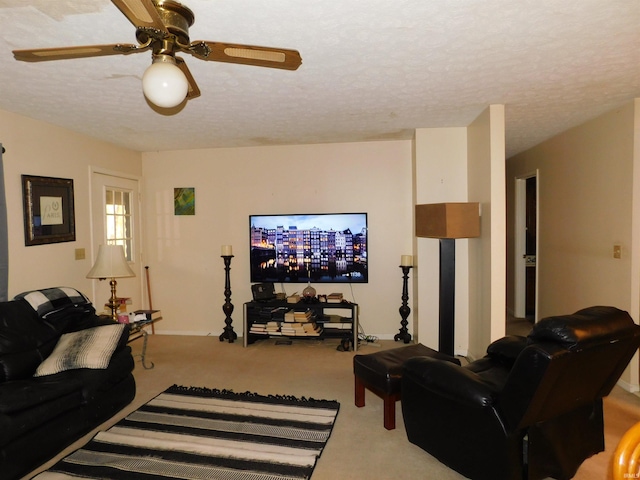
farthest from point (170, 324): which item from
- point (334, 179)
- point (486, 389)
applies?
point (486, 389)

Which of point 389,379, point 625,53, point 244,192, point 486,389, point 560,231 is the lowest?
point 389,379

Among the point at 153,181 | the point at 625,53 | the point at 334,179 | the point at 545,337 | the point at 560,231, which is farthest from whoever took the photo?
the point at 153,181

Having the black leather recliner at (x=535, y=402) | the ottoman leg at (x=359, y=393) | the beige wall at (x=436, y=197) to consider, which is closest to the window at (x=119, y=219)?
the ottoman leg at (x=359, y=393)

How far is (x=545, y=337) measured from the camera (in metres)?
1.87

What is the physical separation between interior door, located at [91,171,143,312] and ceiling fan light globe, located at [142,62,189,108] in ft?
10.9

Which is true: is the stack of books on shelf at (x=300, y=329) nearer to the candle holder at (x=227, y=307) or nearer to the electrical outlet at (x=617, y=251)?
the candle holder at (x=227, y=307)

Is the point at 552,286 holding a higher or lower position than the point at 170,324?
higher

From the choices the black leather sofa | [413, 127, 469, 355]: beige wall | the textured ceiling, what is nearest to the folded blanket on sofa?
the black leather sofa

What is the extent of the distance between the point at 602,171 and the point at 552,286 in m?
1.64

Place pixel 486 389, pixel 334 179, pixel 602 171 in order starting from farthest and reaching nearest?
pixel 334 179 → pixel 602 171 → pixel 486 389

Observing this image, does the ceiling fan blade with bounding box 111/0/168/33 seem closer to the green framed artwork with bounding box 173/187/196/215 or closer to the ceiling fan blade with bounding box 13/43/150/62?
the ceiling fan blade with bounding box 13/43/150/62

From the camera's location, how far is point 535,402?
72.1 inches

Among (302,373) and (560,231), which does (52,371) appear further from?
(560,231)

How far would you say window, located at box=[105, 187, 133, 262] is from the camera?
15.1 feet
